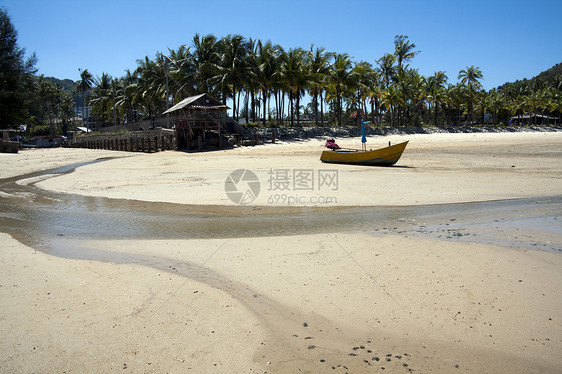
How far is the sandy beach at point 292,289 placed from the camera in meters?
3.75

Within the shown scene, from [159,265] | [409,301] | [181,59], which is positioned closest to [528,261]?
[409,301]

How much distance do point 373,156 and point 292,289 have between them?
51.4 ft

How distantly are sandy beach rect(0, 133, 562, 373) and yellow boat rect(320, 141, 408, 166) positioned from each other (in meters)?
7.99

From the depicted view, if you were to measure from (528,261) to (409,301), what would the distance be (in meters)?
2.65

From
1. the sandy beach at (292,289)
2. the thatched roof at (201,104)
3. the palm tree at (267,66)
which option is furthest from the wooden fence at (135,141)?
the sandy beach at (292,289)

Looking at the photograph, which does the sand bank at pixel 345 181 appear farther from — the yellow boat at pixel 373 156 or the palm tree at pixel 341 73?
the palm tree at pixel 341 73

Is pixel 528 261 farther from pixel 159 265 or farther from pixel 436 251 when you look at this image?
pixel 159 265

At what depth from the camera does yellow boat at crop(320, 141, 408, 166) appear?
19.6 metres

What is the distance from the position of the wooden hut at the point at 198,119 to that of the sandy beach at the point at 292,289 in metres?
23.3

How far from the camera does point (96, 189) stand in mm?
15680

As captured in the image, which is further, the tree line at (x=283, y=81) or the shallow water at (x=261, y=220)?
the tree line at (x=283, y=81)

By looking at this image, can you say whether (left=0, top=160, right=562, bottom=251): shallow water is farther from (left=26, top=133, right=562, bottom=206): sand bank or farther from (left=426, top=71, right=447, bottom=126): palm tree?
(left=426, top=71, right=447, bottom=126): palm tree

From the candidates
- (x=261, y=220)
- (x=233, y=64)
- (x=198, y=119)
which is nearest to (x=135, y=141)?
(x=198, y=119)

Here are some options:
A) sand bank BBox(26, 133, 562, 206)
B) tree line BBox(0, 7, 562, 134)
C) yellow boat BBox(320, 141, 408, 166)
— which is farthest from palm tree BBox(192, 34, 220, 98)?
yellow boat BBox(320, 141, 408, 166)
